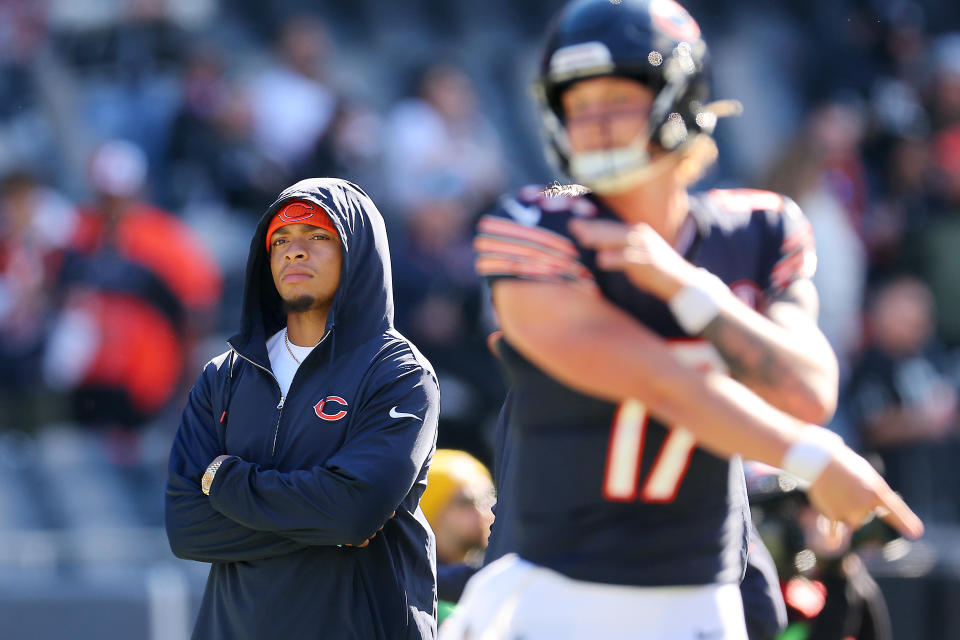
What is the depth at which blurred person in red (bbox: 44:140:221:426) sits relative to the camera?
320 inches

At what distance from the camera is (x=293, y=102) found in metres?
9.80

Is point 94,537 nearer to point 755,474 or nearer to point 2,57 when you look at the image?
point 755,474

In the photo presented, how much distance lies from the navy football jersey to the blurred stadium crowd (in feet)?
15.9

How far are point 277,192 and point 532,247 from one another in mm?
A: 6704

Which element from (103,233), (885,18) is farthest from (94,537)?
(885,18)

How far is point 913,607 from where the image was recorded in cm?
686

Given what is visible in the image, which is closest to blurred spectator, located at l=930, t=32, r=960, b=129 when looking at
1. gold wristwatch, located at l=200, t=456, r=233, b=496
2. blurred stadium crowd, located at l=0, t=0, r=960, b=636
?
blurred stadium crowd, located at l=0, t=0, r=960, b=636

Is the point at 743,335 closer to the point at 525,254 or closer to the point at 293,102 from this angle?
the point at 525,254

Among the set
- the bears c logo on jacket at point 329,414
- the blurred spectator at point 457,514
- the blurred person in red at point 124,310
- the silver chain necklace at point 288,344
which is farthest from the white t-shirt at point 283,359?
the blurred person in red at point 124,310

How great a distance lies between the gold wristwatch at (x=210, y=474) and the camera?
388 cm

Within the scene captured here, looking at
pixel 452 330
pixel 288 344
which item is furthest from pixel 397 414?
pixel 452 330

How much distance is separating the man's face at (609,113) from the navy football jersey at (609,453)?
0.15 m

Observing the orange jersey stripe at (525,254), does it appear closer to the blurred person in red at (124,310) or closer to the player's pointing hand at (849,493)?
the player's pointing hand at (849,493)

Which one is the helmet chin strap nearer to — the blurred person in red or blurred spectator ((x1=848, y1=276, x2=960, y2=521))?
blurred spectator ((x1=848, y1=276, x2=960, y2=521))
